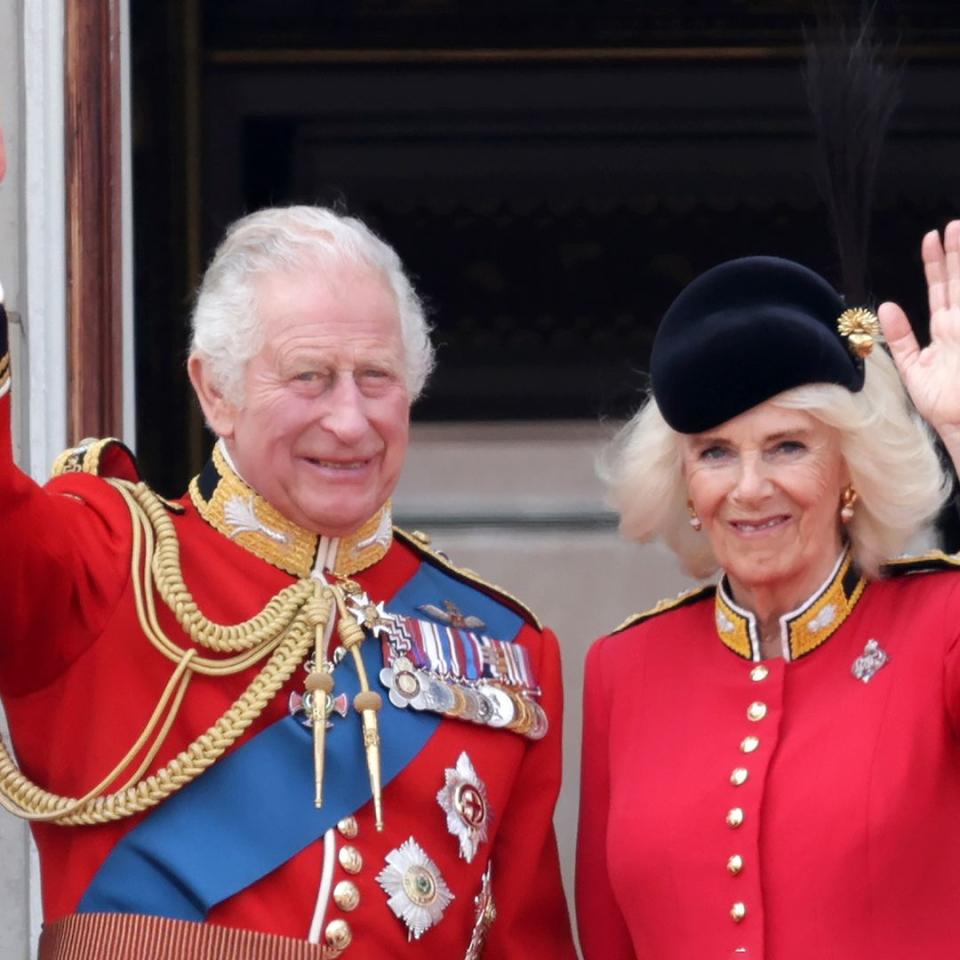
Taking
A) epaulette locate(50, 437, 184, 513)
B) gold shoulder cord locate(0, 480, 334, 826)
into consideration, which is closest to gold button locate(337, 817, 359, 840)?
gold shoulder cord locate(0, 480, 334, 826)

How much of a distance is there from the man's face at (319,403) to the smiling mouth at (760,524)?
1.27 ft

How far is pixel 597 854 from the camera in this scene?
288 centimetres

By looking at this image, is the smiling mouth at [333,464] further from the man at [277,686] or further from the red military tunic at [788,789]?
the red military tunic at [788,789]

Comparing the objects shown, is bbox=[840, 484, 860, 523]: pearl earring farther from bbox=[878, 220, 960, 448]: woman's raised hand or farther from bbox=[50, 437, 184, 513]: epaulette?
bbox=[50, 437, 184, 513]: epaulette

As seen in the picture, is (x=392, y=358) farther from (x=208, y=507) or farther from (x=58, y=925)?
Result: (x=58, y=925)

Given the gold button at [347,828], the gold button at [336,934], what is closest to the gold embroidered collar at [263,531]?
the gold button at [347,828]

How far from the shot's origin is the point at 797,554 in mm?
2736

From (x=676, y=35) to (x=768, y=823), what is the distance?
181 cm

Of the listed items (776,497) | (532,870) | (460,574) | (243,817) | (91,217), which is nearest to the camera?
(243,817)

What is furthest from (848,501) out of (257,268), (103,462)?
(103,462)

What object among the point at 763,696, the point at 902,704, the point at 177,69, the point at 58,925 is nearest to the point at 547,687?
the point at 763,696

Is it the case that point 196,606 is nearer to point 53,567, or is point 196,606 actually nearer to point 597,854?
point 53,567

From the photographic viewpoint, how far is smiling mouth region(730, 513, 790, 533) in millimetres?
2738

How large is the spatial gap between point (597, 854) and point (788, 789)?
0.97 feet
